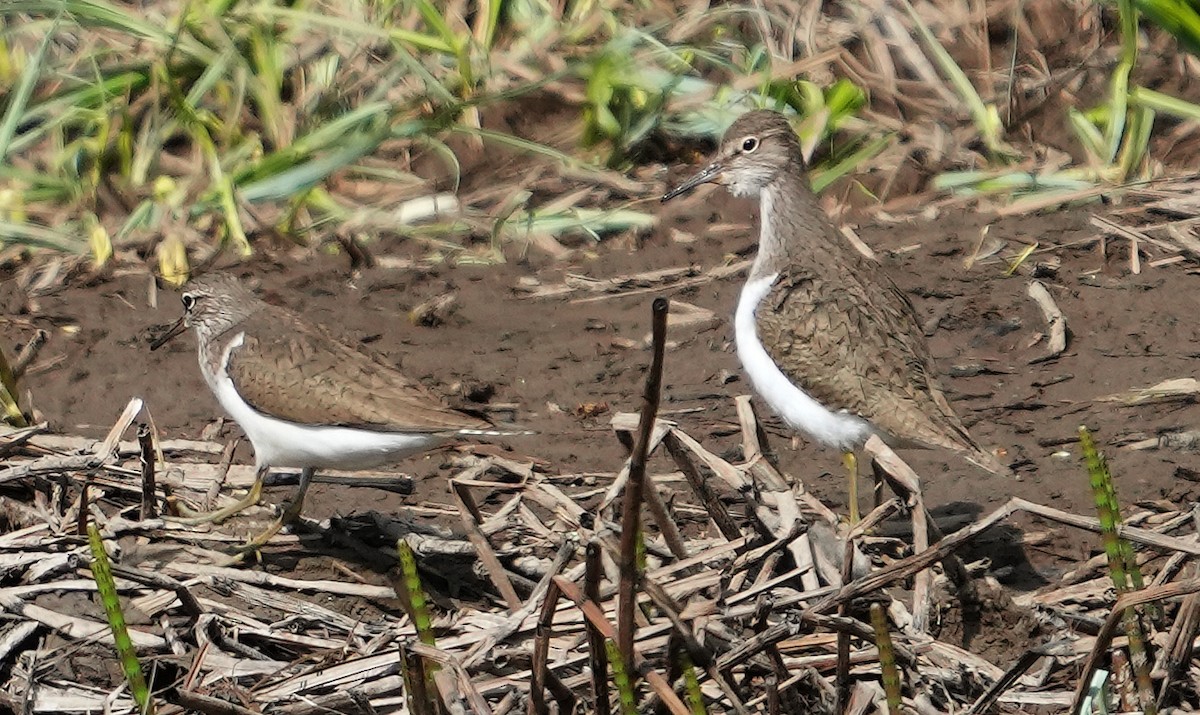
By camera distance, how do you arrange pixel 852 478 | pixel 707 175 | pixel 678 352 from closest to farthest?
pixel 852 478, pixel 678 352, pixel 707 175

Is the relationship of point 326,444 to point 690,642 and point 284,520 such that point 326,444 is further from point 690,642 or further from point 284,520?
point 690,642

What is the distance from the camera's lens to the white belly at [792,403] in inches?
244

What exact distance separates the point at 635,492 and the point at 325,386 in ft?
9.29

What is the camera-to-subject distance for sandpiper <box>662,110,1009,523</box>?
20.0 ft

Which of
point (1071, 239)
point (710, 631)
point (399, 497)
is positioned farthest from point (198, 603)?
point (1071, 239)

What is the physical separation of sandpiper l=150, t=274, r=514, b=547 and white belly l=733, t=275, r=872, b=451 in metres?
1.11

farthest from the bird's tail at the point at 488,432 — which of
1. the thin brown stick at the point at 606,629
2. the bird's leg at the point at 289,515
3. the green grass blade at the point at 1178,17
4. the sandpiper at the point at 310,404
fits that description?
the green grass blade at the point at 1178,17

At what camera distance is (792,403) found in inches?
247

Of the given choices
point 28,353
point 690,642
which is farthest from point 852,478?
point 28,353

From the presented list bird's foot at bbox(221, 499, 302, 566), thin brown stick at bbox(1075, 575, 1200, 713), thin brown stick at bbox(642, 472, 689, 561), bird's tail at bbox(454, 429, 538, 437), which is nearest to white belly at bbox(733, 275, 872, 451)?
bird's tail at bbox(454, 429, 538, 437)

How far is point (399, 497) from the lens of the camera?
634 cm

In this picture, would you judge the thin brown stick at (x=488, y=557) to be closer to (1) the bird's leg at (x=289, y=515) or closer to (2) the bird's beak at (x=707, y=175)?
(1) the bird's leg at (x=289, y=515)

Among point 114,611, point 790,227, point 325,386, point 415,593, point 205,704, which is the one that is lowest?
point 325,386

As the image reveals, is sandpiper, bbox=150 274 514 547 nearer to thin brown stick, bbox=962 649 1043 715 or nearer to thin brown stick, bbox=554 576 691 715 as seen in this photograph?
thin brown stick, bbox=554 576 691 715
